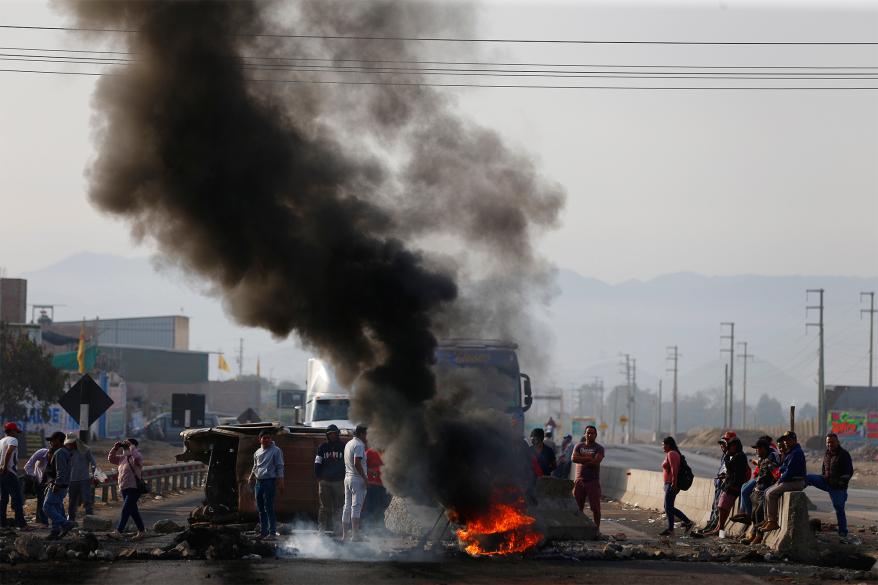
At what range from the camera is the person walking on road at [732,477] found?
63.9 ft

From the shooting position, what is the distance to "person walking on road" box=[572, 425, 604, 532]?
65.0 feet

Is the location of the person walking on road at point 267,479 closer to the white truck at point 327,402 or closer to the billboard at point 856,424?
the white truck at point 327,402

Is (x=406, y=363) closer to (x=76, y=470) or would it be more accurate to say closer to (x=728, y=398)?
(x=76, y=470)

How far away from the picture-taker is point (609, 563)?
15.5 metres

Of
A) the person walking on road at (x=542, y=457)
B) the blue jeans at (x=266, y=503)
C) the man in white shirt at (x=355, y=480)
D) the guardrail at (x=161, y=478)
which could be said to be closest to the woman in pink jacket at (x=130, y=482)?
the blue jeans at (x=266, y=503)

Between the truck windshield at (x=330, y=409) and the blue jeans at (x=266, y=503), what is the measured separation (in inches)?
387

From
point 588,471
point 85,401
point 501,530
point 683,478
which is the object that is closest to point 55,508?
point 85,401

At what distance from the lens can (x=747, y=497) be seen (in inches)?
749

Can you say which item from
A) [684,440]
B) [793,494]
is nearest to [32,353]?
[793,494]

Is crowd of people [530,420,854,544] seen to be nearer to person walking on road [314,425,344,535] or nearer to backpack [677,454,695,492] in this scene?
backpack [677,454,695,492]

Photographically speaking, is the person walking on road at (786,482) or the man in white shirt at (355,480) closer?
the person walking on road at (786,482)

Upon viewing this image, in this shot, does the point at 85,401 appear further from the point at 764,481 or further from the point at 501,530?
the point at 764,481

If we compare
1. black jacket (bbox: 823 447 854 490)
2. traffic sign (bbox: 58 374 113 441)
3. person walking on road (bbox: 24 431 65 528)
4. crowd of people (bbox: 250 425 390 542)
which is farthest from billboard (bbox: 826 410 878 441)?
person walking on road (bbox: 24 431 65 528)

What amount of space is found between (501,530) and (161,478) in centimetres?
1899
